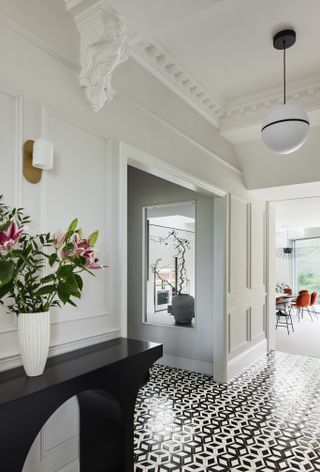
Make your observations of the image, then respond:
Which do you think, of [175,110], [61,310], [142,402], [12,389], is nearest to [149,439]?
[142,402]

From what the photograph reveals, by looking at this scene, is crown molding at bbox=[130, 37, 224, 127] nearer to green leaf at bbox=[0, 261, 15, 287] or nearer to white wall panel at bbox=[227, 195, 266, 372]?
white wall panel at bbox=[227, 195, 266, 372]

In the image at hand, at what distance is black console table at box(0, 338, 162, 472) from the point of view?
1.11m

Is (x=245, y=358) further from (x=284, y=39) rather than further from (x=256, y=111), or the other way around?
(x=284, y=39)

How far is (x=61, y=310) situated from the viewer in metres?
1.72

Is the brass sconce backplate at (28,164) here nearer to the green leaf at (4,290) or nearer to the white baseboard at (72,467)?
the green leaf at (4,290)

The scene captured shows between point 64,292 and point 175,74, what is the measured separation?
219cm

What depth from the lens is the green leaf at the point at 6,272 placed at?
1132mm

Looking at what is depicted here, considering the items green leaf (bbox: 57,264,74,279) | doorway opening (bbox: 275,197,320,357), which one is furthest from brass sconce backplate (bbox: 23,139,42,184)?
doorway opening (bbox: 275,197,320,357)

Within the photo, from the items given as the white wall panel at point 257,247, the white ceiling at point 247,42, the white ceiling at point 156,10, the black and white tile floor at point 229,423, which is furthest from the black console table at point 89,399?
the white wall panel at point 257,247

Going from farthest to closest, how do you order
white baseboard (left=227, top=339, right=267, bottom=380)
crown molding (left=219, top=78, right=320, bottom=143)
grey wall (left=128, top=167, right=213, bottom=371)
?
grey wall (left=128, top=167, right=213, bottom=371) → white baseboard (left=227, top=339, right=267, bottom=380) → crown molding (left=219, top=78, right=320, bottom=143)

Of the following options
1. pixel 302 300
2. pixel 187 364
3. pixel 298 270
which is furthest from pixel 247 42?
pixel 298 270

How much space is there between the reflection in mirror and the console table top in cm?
232

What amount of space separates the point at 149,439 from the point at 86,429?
1024mm

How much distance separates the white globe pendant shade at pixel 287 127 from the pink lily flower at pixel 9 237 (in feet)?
5.74
